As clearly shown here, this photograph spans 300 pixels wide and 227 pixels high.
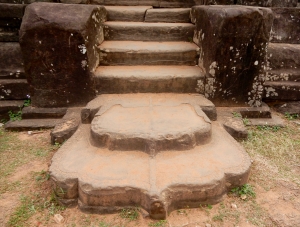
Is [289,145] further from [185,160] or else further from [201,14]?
[201,14]

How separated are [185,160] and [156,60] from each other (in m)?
1.66

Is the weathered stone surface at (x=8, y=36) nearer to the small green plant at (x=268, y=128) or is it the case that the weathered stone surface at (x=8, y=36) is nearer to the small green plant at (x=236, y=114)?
the small green plant at (x=236, y=114)

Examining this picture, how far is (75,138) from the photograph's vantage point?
2381mm

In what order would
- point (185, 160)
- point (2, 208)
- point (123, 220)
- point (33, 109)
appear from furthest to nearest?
point (33, 109) → point (185, 160) → point (2, 208) → point (123, 220)

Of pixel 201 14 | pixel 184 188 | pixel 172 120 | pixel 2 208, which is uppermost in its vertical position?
pixel 201 14

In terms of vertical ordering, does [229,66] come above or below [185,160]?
above

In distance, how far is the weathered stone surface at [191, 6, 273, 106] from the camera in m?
2.74

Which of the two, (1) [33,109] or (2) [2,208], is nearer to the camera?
(2) [2,208]

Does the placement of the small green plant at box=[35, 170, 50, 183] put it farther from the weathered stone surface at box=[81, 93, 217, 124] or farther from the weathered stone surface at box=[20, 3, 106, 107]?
the weathered stone surface at box=[20, 3, 106, 107]

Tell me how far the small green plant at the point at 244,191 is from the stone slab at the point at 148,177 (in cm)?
4

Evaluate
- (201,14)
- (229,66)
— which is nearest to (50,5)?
(201,14)

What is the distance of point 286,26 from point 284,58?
0.52 meters

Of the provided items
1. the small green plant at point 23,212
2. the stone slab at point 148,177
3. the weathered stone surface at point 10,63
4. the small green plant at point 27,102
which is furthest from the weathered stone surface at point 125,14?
the small green plant at point 23,212

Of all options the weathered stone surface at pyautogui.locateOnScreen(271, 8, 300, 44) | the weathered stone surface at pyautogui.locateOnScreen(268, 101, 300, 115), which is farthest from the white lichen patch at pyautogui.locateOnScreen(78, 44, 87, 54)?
the weathered stone surface at pyautogui.locateOnScreen(271, 8, 300, 44)
